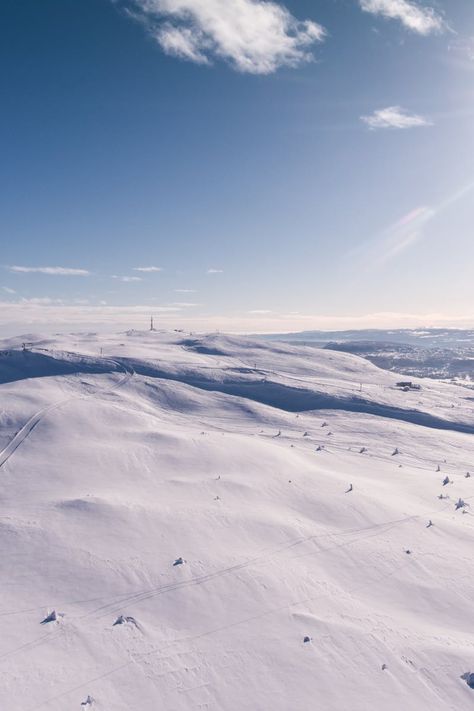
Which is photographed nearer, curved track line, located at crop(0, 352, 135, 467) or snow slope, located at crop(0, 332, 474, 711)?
snow slope, located at crop(0, 332, 474, 711)

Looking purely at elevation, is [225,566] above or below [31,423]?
below

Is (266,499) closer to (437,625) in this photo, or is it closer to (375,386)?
(437,625)

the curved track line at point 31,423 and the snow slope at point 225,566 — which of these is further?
the curved track line at point 31,423

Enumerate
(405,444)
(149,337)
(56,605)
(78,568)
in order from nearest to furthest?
1. (56,605)
2. (78,568)
3. (405,444)
4. (149,337)

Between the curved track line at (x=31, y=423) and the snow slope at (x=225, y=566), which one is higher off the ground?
the curved track line at (x=31, y=423)

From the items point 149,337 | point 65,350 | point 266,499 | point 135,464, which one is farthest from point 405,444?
point 149,337

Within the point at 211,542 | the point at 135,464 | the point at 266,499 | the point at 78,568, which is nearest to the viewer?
the point at 78,568

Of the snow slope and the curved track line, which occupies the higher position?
the curved track line

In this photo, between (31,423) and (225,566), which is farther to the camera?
(31,423)
